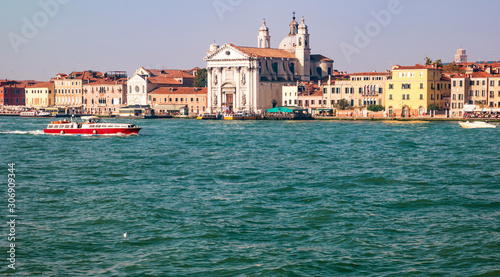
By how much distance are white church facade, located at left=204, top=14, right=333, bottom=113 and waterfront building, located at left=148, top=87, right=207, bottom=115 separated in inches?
111

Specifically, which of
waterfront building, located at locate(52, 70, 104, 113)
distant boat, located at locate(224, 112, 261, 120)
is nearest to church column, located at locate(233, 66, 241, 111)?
distant boat, located at locate(224, 112, 261, 120)

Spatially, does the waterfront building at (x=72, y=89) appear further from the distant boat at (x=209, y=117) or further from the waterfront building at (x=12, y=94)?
the distant boat at (x=209, y=117)

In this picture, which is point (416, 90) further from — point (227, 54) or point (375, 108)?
point (227, 54)

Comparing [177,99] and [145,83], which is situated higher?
[145,83]

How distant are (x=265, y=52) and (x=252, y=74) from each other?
200 inches

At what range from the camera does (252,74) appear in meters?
81.4

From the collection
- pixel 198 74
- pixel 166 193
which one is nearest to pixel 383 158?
pixel 166 193

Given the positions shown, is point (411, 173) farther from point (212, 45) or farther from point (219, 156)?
point (212, 45)

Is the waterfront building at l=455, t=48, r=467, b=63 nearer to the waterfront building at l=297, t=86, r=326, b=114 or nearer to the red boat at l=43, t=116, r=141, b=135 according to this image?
the waterfront building at l=297, t=86, r=326, b=114

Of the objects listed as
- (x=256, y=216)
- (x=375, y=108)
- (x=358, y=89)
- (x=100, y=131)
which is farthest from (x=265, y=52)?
(x=256, y=216)

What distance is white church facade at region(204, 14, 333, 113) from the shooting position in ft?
268

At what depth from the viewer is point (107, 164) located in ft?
88.3

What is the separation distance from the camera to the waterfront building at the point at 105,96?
94.4m

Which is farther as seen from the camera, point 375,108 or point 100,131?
point 375,108
